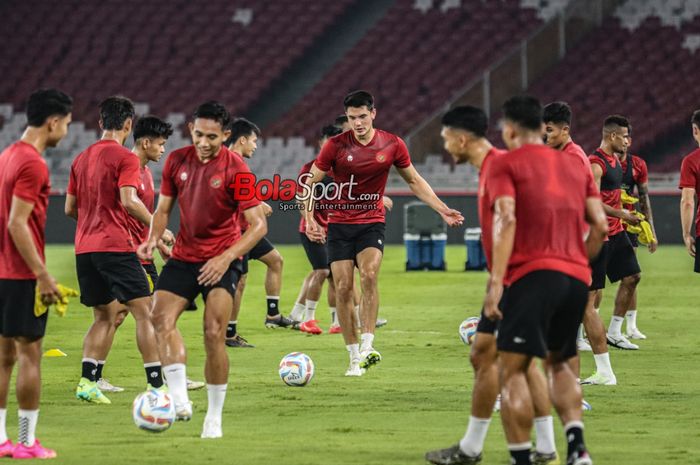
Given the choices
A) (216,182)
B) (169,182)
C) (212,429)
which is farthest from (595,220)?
(169,182)

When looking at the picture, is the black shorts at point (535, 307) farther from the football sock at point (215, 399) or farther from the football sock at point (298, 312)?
the football sock at point (298, 312)

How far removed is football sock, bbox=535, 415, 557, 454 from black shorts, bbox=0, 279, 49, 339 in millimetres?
3062

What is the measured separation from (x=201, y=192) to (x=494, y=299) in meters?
2.68

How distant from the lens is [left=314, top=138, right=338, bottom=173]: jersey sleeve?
12.5m

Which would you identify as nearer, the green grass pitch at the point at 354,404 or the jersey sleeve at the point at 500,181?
the jersey sleeve at the point at 500,181

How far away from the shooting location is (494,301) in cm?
710

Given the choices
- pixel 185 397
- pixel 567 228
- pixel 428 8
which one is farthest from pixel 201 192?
pixel 428 8

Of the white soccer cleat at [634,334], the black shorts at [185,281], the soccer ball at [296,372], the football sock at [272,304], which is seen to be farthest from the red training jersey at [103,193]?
the white soccer cleat at [634,334]

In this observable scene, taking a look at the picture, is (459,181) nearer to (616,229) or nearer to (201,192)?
(616,229)

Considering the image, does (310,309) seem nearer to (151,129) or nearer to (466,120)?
(151,129)

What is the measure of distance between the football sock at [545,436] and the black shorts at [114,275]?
4079 mm

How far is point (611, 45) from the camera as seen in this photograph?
3750 cm

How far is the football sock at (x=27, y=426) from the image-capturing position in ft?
26.7

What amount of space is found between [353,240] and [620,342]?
3521mm
